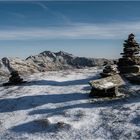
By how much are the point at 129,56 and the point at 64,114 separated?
2356 cm

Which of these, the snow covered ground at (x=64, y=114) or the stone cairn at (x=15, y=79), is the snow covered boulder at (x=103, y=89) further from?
the stone cairn at (x=15, y=79)

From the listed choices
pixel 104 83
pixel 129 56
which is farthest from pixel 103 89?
pixel 129 56

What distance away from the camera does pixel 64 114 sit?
40.5 metres

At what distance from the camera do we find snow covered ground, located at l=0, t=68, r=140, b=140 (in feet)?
117

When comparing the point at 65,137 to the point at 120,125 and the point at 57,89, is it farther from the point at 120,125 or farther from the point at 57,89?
the point at 57,89

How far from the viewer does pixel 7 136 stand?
36.8 metres

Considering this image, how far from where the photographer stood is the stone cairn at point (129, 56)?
2299 inches

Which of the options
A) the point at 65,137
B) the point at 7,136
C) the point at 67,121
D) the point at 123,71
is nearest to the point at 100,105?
the point at 67,121

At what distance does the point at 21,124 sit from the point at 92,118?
825 cm

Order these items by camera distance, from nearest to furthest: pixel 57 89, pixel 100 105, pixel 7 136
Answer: pixel 7 136, pixel 100 105, pixel 57 89

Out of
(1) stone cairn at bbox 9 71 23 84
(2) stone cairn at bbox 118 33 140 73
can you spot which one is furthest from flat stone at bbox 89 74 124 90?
(1) stone cairn at bbox 9 71 23 84

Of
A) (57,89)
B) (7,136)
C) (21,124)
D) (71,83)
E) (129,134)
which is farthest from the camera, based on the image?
(71,83)

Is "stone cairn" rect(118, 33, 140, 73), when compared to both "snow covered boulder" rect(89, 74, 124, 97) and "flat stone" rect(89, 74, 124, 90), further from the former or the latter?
"snow covered boulder" rect(89, 74, 124, 97)

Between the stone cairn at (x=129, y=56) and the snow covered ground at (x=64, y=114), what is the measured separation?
9032mm
